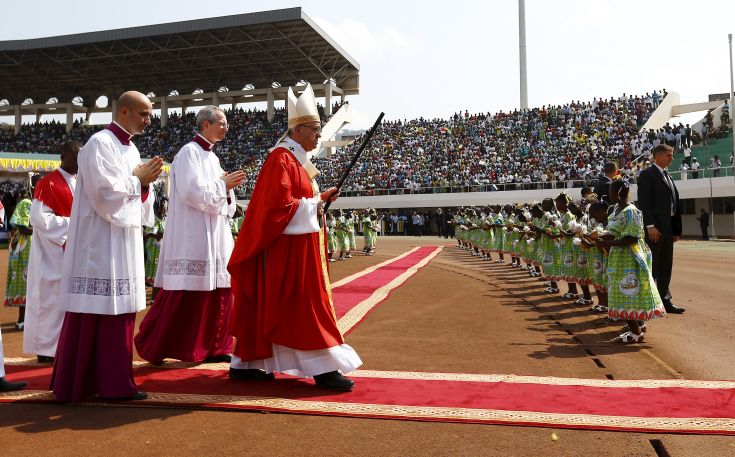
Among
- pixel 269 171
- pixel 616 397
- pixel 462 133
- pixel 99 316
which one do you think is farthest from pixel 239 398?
pixel 462 133

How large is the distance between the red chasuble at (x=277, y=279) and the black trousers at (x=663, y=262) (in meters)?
4.93

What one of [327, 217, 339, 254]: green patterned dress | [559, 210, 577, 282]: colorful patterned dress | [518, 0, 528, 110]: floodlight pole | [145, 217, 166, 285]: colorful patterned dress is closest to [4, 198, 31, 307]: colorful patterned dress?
[145, 217, 166, 285]: colorful patterned dress

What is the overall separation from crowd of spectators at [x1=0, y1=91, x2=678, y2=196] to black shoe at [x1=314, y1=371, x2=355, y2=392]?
1054 inches

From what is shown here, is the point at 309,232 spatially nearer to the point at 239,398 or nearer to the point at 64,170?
the point at 239,398

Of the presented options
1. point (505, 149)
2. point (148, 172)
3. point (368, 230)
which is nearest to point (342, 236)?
point (368, 230)

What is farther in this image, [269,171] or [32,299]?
[32,299]

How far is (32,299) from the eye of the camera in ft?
16.9

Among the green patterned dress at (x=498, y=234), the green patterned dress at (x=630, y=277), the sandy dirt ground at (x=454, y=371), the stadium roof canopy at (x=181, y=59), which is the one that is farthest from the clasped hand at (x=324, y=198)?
the stadium roof canopy at (x=181, y=59)

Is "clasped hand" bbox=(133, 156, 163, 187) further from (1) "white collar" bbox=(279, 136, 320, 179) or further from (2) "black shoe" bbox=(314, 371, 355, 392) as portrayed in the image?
(2) "black shoe" bbox=(314, 371, 355, 392)

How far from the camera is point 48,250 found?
5.38 m

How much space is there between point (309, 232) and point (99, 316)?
144 centimetres

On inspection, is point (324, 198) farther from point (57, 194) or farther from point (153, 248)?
point (153, 248)

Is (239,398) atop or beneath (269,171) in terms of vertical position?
beneath

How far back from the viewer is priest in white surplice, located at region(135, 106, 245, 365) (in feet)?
16.0
